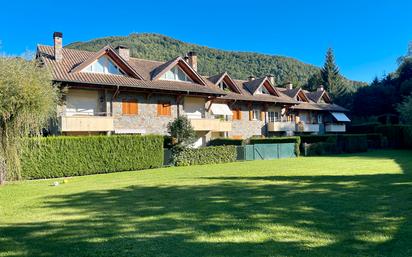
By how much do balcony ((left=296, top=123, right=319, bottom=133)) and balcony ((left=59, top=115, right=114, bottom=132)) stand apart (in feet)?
84.8

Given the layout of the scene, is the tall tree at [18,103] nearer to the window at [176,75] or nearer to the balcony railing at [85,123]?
the balcony railing at [85,123]

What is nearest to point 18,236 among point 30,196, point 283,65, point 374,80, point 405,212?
point 30,196

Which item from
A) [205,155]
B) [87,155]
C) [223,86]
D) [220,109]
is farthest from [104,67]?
[223,86]

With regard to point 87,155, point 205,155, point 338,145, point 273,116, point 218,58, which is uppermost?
point 218,58

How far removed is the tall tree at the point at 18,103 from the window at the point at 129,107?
12.1 m

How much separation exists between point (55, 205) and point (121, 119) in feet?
60.2

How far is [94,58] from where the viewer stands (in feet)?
87.6

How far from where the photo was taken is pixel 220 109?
114 ft

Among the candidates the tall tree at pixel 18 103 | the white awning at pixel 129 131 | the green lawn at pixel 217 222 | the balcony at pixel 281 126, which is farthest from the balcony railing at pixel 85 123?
the balcony at pixel 281 126

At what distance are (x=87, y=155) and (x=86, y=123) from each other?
5172mm

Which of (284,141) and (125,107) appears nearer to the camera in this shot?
(125,107)

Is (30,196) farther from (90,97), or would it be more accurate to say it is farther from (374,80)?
(374,80)

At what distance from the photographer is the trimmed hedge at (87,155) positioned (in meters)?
18.1

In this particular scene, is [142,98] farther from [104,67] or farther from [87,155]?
[87,155]
